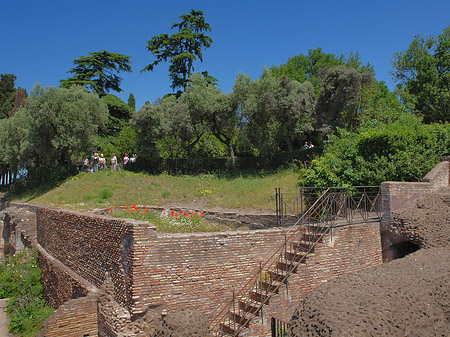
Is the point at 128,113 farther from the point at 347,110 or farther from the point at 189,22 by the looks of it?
the point at 347,110

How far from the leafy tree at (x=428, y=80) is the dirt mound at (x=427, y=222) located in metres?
12.8

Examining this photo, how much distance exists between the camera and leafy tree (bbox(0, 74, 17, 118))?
131ft

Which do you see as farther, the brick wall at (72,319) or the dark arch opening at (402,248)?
the dark arch opening at (402,248)

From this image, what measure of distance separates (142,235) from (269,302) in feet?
9.03

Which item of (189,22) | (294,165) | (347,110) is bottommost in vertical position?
(294,165)

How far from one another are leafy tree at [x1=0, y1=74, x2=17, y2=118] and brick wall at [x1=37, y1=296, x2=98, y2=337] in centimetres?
3736

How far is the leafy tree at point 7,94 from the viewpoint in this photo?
131 ft

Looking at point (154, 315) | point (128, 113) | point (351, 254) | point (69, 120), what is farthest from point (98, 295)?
point (128, 113)

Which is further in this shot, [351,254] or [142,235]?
[351,254]

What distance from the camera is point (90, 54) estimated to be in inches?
1281

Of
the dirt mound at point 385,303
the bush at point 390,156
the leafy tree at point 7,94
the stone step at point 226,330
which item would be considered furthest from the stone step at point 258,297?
the leafy tree at point 7,94

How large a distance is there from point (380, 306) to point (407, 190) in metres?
5.02

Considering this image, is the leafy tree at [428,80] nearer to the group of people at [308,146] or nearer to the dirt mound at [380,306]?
the group of people at [308,146]

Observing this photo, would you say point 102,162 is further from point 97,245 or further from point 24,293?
point 97,245
